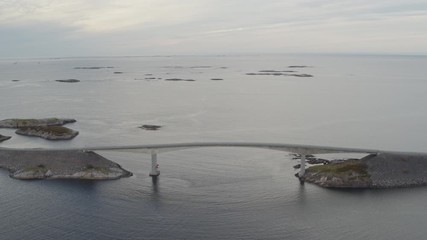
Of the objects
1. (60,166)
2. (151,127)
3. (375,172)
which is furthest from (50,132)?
(375,172)

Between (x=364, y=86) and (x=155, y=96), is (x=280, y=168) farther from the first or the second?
(x=364, y=86)

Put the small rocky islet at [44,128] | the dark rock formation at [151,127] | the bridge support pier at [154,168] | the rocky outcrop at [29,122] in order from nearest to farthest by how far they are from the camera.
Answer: the bridge support pier at [154,168] < the small rocky islet at [44,128] < the dark rock formation at [151,127] < the rocky outcrop at [29,122]

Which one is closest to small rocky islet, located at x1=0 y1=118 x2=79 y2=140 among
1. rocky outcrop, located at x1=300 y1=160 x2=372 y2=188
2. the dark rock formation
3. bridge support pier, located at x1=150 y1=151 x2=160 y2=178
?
the dark rock formation

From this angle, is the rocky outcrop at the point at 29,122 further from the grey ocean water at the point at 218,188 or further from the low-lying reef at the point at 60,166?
the low-lying reef at the point at 60,166

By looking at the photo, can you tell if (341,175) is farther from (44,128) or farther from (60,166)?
(44,128)

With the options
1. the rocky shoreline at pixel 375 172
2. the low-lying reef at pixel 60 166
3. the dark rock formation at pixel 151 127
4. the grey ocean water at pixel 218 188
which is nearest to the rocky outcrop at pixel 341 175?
the rocky shoreline at pixel 375 172

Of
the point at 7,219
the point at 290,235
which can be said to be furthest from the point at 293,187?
the point at 7,219

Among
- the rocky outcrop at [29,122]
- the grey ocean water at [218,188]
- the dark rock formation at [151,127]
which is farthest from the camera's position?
the rocky outcrop at [29,122]
